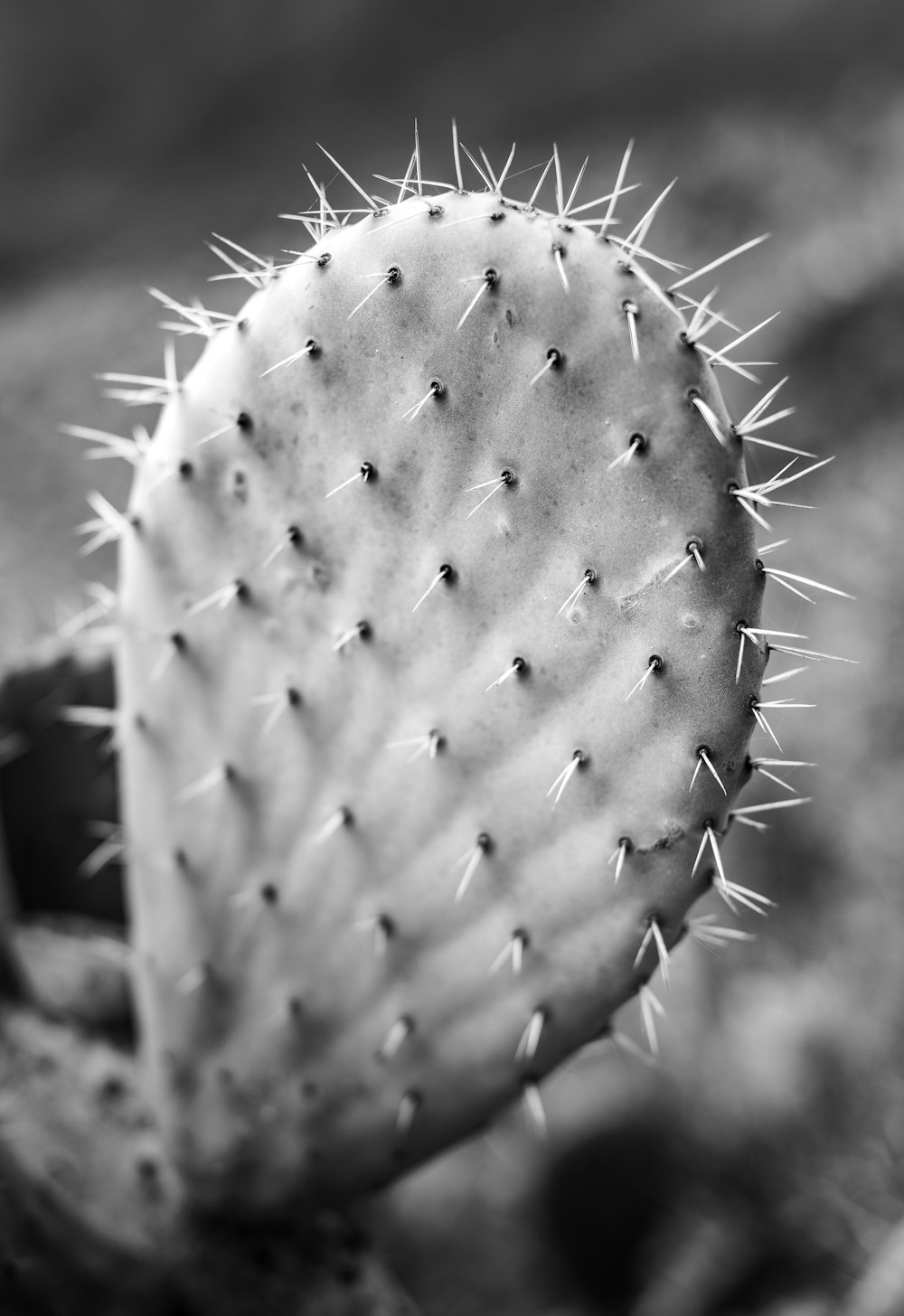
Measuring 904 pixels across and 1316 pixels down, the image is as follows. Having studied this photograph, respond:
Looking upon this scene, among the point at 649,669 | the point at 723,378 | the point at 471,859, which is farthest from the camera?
the point at 723,378

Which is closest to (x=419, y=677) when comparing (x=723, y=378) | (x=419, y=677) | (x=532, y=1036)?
(x=419, y=677)

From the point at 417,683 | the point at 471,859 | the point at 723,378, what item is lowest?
the point at 723,378

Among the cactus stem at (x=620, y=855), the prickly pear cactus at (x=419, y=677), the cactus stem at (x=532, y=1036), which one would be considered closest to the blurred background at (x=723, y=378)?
the prickly pear cactus at (x=419, y=677)

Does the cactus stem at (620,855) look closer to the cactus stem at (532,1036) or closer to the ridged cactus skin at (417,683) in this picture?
the ridged cactus skin at (417,683)

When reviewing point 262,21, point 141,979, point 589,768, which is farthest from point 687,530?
point 262,21

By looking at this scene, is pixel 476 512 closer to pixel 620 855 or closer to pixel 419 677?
pixel 419 677

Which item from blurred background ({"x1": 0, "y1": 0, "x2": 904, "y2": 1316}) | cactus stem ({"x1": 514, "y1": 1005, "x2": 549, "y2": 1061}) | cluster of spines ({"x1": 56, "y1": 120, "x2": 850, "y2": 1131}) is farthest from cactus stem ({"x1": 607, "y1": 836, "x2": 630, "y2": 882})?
blurred background ({"x1": 0, "y1": 0, "x2": 904, "y2": 1316})

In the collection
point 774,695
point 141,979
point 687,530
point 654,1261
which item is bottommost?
point 654,1261

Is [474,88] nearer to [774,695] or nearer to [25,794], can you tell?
[774,695]
